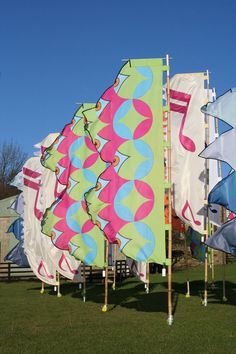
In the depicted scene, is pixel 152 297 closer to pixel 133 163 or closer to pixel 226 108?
pixel 133 163

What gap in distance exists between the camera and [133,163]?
11898mm

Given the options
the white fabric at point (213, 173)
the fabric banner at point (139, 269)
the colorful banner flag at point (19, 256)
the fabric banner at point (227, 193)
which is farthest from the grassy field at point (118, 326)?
the colorful banner flag at point (19, 256)

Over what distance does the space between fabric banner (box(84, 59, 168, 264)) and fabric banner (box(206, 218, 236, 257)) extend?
1.67m

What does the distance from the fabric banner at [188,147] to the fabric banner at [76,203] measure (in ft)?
7.20

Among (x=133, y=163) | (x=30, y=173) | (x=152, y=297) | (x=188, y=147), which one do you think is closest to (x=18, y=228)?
(x=30, y=173)

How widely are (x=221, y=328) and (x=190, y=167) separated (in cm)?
540

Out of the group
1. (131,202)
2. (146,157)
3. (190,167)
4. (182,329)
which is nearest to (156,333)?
(182,329)

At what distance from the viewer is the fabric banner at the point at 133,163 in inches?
454

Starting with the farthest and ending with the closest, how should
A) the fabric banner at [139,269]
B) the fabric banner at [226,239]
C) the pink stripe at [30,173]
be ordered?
the pink stripe at [30,173], the fabric banner at [139,269], the fabric banner at [226,239]

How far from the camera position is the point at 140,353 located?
28.5 feet

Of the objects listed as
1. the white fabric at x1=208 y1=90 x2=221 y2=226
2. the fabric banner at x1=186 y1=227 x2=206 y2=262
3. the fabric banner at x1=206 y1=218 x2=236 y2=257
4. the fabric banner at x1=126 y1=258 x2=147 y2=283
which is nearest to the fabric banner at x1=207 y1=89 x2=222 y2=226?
the white fabric at x1=208 y1=90 x2=221 y2=226

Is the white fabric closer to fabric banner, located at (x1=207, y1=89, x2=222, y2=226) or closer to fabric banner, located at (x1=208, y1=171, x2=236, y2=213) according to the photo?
fabric banner, located at (x1=207, y1=89, x2=222, y2=226)

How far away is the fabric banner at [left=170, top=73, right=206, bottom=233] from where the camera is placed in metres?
15.0

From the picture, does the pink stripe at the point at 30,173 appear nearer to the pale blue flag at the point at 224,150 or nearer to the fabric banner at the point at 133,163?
the fabric banner at the point at 133,163
